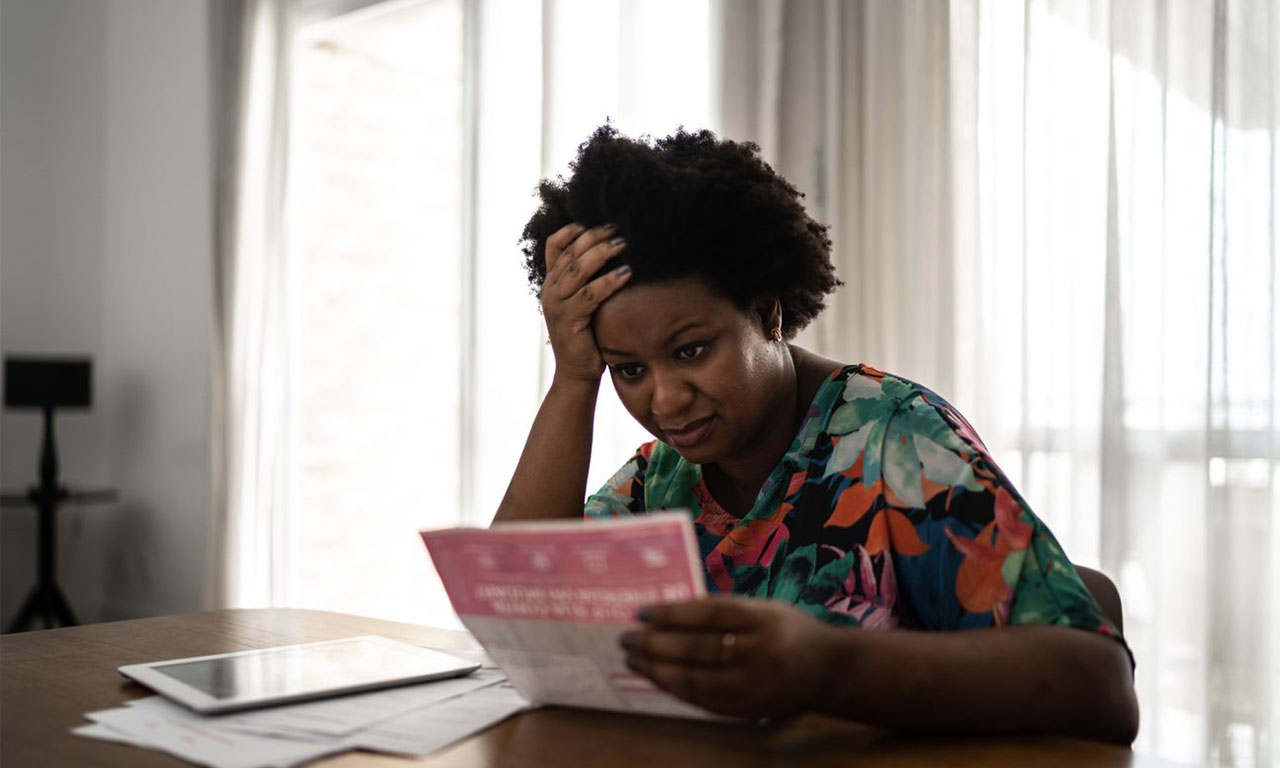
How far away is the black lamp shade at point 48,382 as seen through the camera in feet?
13.3

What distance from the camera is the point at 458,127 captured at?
3.82 m

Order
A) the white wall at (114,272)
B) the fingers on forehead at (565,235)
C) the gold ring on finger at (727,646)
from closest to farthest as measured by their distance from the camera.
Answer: the gold ring on finger at (727,646) < the fingers on forehead at (565,235) < the white wall at (114,272)

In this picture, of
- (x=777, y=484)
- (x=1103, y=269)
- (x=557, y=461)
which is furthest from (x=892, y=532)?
(x=1103, y=269)

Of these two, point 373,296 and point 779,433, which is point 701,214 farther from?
point 373,296

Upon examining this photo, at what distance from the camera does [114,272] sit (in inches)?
187

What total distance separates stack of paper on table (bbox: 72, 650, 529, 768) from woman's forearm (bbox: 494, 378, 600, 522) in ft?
1.37

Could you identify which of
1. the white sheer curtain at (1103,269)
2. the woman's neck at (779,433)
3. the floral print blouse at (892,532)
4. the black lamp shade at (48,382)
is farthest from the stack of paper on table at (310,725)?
the black lamp shade at (48,382)

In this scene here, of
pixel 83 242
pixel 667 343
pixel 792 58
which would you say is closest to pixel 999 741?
pixel 667 343

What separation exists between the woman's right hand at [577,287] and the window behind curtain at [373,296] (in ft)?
7.81

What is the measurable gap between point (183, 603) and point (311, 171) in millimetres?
1766

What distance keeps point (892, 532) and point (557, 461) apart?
51 cm

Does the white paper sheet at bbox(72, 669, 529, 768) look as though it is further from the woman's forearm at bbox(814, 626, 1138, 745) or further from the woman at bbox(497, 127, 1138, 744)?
the woman's forearm at bbox(814, 626, 1138, 745)

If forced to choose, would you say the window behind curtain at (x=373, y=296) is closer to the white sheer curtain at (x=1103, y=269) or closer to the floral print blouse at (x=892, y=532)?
the white sheer curtain at (x=1103, y=269)

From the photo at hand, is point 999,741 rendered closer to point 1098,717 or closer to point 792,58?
point 1098,717
